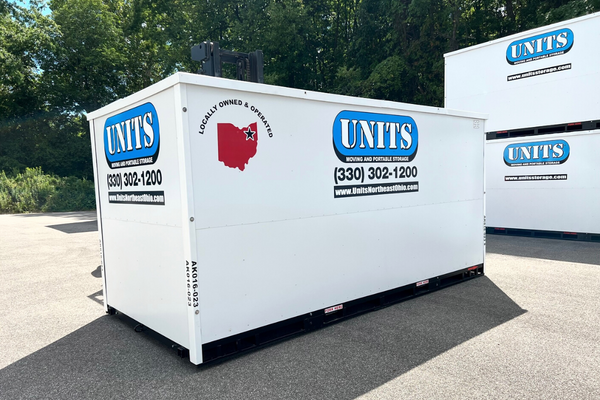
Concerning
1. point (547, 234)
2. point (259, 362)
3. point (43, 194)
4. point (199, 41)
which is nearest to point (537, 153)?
point (547, 234)

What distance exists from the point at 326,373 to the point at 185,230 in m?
1.57

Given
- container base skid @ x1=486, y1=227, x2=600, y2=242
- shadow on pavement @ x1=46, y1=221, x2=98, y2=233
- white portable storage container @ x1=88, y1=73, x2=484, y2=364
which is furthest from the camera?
shadow on pavement @ x1=46, y1=221, x2=98, y2=233

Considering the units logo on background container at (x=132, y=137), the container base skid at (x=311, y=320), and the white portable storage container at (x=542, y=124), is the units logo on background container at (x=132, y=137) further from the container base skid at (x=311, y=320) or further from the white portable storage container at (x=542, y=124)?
the white portable storage container at (x=542, y=124)

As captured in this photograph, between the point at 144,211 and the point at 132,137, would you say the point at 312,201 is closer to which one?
the point at 144,211

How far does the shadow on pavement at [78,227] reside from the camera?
11719 millimetres

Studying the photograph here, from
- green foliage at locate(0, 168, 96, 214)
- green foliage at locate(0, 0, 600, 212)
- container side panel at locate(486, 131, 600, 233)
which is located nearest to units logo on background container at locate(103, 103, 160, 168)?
container side panel at locate(486, 131, 600, 233)

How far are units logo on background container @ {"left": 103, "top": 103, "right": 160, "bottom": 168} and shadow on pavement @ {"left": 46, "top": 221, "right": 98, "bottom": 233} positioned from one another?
8.46 metres

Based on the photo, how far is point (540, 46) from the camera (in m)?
8.70

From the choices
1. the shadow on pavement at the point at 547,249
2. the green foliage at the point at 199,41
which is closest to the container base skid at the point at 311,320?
the shadow on pavement at the point at 547,249

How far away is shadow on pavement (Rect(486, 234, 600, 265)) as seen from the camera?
6955 millimetres

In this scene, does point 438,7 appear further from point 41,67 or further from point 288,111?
point 41,67

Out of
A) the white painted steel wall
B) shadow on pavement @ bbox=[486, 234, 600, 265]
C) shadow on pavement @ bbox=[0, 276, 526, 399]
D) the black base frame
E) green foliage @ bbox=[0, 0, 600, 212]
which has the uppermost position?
green foliage @ bbox=[0, 0, 600, 212]

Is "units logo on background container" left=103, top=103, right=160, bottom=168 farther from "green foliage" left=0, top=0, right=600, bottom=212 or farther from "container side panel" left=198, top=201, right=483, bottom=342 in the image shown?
"green foliage" left=0, top=0, right=600, bottom=212

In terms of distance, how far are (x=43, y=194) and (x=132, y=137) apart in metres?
18.6
